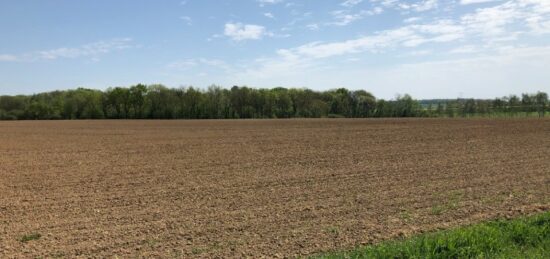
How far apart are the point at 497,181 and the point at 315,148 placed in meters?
10.2

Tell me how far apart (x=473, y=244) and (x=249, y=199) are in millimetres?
5138

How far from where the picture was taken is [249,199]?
34.2ft

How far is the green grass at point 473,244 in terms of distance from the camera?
6262 millimetres

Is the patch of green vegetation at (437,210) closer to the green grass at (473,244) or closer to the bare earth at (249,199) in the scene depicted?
the bare earth at (249,199)

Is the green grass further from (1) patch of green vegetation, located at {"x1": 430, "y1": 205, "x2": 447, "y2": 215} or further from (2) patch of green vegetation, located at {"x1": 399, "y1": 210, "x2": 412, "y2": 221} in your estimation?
(1) patch of green vegetation, located at {"x1": 430, "y1": 205, "x2": 447, "y2": 215}

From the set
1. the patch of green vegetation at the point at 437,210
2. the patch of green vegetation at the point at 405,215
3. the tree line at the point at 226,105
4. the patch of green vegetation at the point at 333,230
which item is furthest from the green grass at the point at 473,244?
the tree line at the point at 226,105

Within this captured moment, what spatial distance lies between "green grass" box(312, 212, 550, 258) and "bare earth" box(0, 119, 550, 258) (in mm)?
559

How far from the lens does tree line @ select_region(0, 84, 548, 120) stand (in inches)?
3083

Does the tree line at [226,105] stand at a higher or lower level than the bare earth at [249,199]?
higher

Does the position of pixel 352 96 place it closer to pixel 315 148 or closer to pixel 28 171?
pixel 315 148

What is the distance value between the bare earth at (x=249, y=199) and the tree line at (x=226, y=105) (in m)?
62.3

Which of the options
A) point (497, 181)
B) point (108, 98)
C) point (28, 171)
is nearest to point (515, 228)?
point (497, 181)

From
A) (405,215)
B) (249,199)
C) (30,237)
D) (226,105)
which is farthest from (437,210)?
(226,105)

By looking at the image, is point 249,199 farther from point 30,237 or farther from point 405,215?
point 30,237
